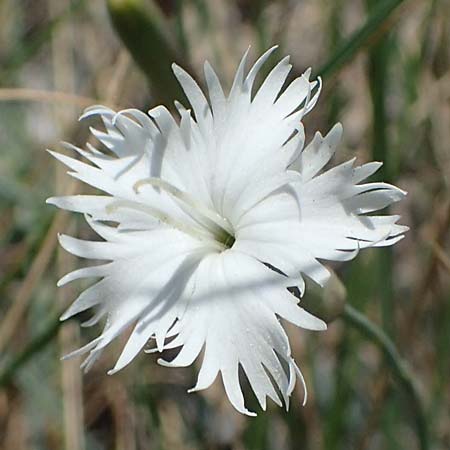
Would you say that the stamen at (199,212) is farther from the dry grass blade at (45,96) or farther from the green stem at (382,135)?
the dry grass blade at (45,96)

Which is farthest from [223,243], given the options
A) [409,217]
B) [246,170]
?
[409,217]

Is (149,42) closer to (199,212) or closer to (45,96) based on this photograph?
A: (199,212)

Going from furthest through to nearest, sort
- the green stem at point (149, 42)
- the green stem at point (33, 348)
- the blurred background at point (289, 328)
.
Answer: the blurred background at point (289, 328)
the green stem at point (33, 348)
the green stem at point (149, 42)

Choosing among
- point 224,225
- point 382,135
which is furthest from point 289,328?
point 224,225

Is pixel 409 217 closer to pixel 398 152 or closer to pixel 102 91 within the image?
pixel 398 152

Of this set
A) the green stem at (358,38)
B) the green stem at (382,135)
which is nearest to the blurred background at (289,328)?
the green stem at (382,135)
